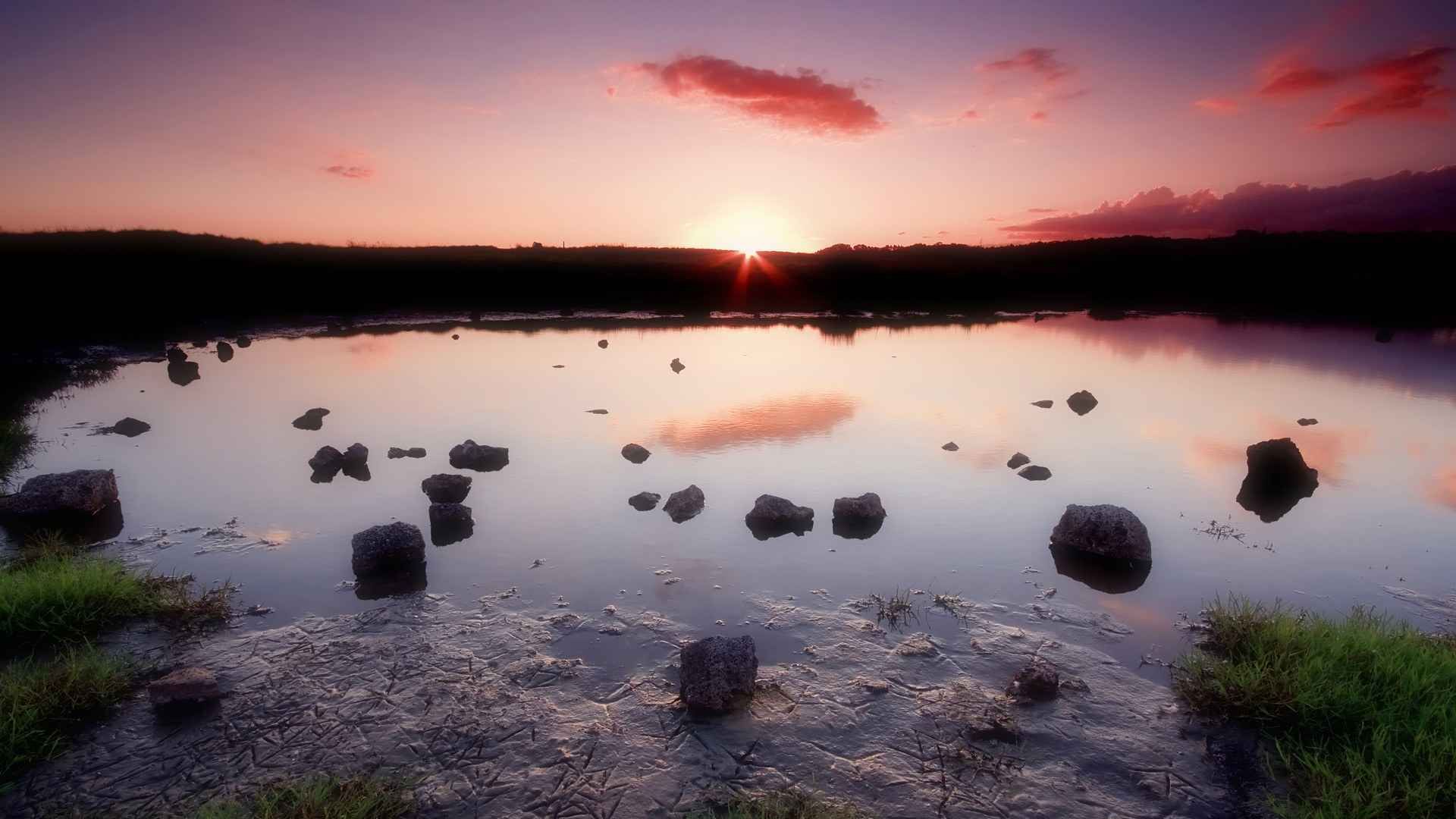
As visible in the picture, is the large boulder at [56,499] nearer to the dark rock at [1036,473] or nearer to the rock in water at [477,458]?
the rock in water at [477,458]

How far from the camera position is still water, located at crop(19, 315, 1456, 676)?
933 cm

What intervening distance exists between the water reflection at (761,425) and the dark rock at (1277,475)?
30.9 ft

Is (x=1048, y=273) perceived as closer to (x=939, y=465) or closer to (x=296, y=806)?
(x=939, y=465)

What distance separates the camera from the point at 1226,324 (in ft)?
149

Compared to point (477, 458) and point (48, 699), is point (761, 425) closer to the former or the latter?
point (477, 458)

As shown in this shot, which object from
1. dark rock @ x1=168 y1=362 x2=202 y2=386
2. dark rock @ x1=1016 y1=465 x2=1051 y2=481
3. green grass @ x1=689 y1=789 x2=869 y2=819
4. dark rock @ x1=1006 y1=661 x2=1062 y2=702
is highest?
dark rock @ x1=168 y1=362 x2=202 y2=386

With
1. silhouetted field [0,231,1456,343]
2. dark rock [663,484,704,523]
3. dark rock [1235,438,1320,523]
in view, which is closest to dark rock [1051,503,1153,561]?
dark rock [1235,438,1320,523]

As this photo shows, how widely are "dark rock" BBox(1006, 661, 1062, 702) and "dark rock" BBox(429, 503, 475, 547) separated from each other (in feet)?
27.6

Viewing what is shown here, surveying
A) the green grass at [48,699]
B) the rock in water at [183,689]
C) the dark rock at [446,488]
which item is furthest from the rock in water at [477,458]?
the rock in water at [183,689]

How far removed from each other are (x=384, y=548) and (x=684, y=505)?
478 centimetres

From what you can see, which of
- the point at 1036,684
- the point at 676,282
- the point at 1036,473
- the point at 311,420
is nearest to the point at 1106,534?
the point at 1036,473

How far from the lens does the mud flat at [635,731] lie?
5.39 meters

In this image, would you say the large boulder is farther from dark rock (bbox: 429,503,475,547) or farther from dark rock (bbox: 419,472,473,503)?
dark rock (bbox: 429,503,475,547)

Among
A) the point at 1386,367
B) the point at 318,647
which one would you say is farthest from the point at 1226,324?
the point at 318,647
